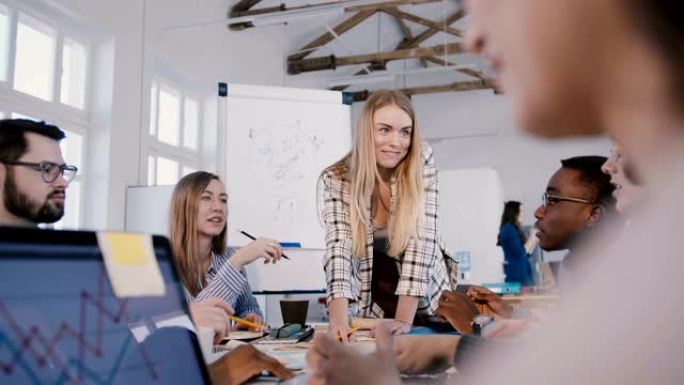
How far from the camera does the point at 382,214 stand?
1778mm

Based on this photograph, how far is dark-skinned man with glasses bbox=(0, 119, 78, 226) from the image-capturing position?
1.87 metres

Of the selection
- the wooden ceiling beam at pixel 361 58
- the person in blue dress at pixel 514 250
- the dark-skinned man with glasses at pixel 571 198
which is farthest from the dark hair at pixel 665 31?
the wooden ceiling beam at pixel 361 58

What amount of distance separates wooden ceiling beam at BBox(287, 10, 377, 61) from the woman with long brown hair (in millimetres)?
4430

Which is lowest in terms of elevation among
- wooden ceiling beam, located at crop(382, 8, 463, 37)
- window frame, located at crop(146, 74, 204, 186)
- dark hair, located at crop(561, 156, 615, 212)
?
dark hair, located at crop(561, 156, 615, 212)

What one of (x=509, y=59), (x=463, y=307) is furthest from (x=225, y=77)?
(x=509, y=59)

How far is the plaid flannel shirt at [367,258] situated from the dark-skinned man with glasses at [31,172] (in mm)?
920

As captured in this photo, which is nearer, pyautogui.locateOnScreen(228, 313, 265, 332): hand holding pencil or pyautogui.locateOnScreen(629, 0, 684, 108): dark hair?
pyautogui.locateOnScreen(629, 0, 684, 108): dark hair

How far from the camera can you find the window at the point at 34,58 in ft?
12.5

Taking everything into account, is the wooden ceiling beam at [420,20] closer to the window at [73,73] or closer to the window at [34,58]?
the window at [73,73]

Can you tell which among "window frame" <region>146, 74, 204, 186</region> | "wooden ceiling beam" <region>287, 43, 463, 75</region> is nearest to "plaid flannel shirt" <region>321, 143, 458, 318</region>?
"window frame" <region>146, 74, 204, 186</region>

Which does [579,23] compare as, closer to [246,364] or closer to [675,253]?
[675,253]

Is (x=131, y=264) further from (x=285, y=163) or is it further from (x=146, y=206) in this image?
(x=146, y=206)

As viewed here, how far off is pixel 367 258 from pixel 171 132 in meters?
3.92

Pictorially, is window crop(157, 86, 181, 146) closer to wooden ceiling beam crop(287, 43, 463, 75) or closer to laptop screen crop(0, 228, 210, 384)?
wooden ceiling beam crop(287, 43, 463, 75)
